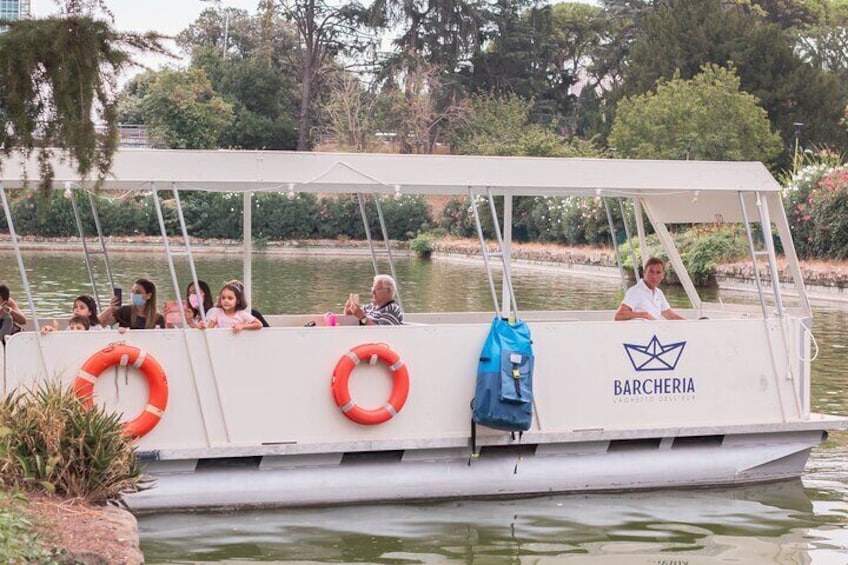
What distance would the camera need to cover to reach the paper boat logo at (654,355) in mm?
11523

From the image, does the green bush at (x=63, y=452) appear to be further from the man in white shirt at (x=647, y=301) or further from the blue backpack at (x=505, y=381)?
the man in white shirt at (x=647, y=301)

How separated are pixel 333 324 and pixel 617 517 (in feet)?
8.99

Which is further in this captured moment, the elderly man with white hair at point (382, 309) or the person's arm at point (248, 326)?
the elderly man with white hair at point (382, 309)

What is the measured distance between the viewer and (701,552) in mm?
10344

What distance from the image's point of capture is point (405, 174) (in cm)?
1109

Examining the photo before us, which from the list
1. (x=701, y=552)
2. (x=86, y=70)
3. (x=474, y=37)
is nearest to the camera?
(x=86, y=70)

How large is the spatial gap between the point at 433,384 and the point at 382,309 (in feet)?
2.91

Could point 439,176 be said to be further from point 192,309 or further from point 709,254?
point 709,254

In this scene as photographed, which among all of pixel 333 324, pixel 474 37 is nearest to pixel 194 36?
pixel 474 37

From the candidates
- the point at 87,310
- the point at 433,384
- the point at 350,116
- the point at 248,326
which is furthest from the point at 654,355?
the point at 350,116

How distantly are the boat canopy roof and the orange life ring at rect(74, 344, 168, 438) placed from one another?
3.97ft

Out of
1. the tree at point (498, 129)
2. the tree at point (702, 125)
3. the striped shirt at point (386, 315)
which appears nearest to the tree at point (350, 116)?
the tree at point (498, 129)

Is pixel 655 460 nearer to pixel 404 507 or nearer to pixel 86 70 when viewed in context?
pixel 404 507

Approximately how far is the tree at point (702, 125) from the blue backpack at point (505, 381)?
143ft
